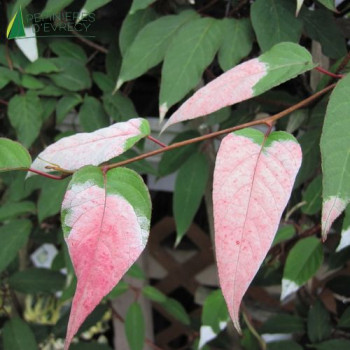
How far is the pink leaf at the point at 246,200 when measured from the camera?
43cm

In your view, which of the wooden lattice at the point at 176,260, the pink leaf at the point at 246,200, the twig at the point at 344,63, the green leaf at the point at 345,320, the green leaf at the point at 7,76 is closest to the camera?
the pink leaf at the point at 246,200

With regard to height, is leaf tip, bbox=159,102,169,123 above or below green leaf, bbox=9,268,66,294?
above

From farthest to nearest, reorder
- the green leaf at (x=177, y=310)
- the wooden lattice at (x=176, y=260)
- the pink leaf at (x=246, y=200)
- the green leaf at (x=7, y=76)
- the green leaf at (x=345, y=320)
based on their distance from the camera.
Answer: the wooden lattice at (x=176, y=260), the green leaf at (x=177, y=310), the green leaf at (x=345, y=320), the green leaf at (x=7, y=76), the pink leaf at (x=246, y=200)

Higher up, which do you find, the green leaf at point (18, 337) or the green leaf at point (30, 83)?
the green leaf at point (30, 83)

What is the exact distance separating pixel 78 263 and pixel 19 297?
1042mm

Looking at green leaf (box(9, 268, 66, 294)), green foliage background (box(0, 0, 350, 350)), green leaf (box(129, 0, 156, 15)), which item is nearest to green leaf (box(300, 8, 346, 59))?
green foliage background (box(0, 0, 350, 350))

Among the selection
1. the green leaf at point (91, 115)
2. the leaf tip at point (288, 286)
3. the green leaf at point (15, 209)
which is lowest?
the leaf tip at point (288, 286)

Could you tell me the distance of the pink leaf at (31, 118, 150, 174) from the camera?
1.77ft

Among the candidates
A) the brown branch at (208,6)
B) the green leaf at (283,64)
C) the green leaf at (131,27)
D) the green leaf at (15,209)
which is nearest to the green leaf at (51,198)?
the green leaf at (15,209)

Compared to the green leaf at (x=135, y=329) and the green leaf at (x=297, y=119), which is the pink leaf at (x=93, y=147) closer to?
the green leaf at (x=297, y=119)

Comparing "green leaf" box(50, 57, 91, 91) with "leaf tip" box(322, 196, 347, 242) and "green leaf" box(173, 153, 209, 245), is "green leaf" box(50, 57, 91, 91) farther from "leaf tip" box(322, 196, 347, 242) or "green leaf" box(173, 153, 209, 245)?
"leaf tip" box(322, 196, 347, 242)

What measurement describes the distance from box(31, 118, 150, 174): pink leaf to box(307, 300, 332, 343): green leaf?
2.28 ft

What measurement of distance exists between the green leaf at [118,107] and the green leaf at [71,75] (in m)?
0.05

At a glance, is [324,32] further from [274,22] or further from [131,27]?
[131,27]
